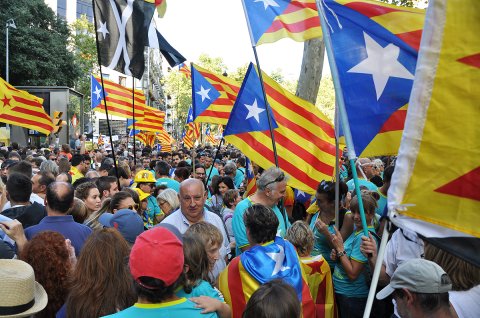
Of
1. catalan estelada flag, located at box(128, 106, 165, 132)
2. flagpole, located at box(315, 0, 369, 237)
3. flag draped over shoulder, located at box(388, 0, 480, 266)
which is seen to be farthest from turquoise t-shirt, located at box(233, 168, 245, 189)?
flag draped over shoulder, located at box(388, 0, 480, 266)

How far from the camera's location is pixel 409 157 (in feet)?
6.43

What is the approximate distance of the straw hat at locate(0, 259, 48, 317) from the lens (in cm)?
256

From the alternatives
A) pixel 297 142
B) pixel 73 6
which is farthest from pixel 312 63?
pixel 73 6

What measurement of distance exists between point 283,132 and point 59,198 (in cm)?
298

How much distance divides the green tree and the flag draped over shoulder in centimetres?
4002

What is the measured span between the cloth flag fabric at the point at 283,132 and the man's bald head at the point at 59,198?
2.47 metres

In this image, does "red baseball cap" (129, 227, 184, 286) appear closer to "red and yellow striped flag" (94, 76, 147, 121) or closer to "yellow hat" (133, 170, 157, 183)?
"yellow hat" (133, 170, 157, 183)

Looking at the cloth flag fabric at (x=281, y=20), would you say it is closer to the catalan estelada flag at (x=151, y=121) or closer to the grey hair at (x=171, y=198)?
the grey hair at (x=171, y=198)

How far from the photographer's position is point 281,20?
5.87 m

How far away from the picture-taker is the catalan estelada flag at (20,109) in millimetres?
12156

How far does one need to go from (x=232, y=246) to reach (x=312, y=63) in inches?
314

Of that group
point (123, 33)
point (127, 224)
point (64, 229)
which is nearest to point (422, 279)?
point (127, 224)

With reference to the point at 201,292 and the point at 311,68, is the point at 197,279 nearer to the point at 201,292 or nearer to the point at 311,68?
the point at 201,292

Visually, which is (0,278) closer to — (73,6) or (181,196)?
(181,196)
